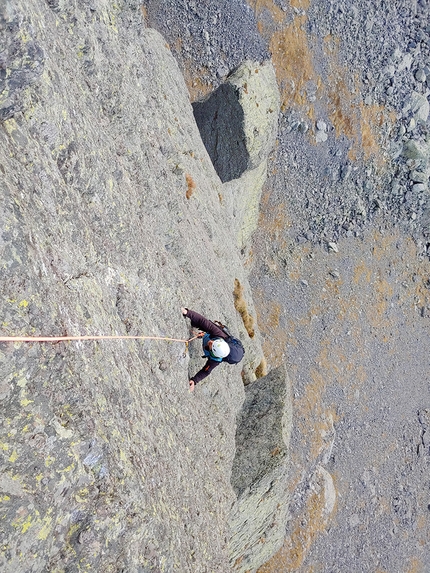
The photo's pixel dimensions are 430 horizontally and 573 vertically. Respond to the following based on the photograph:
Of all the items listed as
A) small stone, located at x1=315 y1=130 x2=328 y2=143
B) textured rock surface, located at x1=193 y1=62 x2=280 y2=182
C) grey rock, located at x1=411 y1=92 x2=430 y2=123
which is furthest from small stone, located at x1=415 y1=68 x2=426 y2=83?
textured rock surface, located at x1=193 y1=62 x2=280 y2=182

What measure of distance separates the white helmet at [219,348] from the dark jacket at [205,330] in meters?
0.21

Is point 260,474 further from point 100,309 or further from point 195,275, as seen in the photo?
point 100,309

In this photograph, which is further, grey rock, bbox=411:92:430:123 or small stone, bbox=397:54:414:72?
grey rock, bbox=411:92:430:123

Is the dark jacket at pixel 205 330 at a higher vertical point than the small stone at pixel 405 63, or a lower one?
lower

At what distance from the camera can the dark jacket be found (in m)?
11.0

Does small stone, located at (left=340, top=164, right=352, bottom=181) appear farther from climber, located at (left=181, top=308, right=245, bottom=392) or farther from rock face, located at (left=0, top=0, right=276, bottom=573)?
climber, located at (left=181, top=308, right=245, bottom=392)

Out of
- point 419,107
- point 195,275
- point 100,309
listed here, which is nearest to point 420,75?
point 419,107

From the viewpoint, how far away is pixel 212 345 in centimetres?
1104

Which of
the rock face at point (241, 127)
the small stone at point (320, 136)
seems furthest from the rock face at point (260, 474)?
the small stone at point (320, 136)

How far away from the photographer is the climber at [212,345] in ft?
36.2

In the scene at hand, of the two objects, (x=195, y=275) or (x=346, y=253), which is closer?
(x=195, y=275)

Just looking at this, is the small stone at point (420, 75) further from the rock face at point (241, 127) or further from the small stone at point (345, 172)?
the rock face at point (241, 127)

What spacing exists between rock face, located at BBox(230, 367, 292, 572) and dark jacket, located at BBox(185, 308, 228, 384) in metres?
3.45

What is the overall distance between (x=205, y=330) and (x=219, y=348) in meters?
0.56
